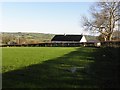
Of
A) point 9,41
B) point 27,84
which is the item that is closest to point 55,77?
point 27,84

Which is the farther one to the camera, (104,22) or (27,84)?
(104,22)

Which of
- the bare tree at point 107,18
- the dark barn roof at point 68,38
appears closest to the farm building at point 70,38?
the dark barn roof at point 68,38

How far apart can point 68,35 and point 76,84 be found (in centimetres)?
10007

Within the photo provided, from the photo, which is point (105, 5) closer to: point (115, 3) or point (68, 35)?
point (115, 3)

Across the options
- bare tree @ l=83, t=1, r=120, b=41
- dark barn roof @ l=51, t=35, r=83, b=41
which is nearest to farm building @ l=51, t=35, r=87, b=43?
dark barn roof @ l=51, t=35, r=83, b=41

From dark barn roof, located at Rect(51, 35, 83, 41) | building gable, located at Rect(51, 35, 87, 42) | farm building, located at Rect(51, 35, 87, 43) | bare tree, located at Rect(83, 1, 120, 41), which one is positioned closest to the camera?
bare tree, located at Rect(83, 1, 120, 41)

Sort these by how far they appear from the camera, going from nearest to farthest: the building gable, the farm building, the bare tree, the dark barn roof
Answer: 1. the bare tree
2. the farm building
3. the building gable
4. the dark barn roof

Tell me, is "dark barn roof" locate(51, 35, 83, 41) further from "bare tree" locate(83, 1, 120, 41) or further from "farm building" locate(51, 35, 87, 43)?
"bare tree" locate(83, 1, 120, 41)

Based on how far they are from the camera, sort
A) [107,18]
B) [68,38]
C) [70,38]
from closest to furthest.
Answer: [107,18]
[70,38]
[68,38]

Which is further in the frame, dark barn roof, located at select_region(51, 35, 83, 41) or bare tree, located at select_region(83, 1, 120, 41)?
dark barn roof, located at select_region(51, 35, 83, 41)

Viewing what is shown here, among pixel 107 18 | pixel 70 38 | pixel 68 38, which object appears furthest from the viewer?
pixel 68 38

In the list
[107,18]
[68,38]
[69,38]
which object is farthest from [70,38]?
[107,18]

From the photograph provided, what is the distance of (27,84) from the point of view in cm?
827

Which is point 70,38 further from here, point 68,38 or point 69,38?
point 68,38
